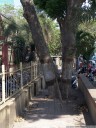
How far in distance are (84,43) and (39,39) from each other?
11.4 metres

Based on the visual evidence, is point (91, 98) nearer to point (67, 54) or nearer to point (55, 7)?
point (67, 54)

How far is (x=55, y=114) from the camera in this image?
9.91 metres

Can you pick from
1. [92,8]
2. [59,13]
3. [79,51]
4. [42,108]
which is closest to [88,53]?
[79,51]

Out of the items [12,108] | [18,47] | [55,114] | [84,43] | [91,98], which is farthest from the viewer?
[18,47]

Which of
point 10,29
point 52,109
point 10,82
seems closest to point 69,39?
point 52,109

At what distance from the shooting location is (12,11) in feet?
133

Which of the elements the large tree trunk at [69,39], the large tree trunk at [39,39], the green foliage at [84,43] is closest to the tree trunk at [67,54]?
the large tree trunk at [69,39]

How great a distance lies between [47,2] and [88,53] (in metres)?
12.8

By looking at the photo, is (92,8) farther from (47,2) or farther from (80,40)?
(80,40)

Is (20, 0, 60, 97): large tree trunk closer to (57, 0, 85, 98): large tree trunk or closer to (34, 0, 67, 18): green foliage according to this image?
(57, 0, 85, 98): large tree trunk

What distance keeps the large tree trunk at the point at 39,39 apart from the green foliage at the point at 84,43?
391 inches

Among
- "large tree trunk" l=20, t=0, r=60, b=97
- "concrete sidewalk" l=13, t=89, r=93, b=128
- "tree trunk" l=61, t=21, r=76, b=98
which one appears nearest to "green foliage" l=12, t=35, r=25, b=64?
"concrete sidewalk" l=13, t=89, r=93, b=128

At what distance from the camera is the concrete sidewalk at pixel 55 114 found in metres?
8.71

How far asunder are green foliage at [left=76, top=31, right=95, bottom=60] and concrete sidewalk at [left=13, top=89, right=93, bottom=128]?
32.9 feet
